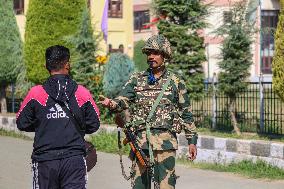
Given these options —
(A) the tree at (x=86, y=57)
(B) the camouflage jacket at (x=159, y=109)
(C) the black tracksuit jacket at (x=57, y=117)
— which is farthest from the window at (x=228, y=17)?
(C) the black tracksuit jacket at (x=57, y=117)

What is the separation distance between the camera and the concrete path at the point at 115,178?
33.3 ft

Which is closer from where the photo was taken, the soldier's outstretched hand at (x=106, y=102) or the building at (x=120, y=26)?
the soldier's outstretched hand at (x=106, y=102)

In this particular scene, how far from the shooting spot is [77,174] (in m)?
5.62

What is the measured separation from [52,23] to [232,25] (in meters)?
7.30

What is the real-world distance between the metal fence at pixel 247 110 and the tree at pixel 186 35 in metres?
0.39

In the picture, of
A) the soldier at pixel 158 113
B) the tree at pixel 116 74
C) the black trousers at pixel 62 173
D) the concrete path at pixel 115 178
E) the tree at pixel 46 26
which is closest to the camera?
the black trousers at pixel 62 173

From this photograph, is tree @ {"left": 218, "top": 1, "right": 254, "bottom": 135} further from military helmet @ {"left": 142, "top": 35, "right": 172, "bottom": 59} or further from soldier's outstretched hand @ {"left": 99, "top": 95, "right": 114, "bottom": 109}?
soldier's outstretched hand @ {"left": 99, "top": 95, "right": 114, "bottom": 109}

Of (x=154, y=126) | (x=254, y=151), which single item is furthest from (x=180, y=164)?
(x=154, y=126)

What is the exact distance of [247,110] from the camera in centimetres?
1373

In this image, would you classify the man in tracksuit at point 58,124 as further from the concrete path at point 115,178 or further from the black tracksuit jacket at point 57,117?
the concrete path at point 115,178

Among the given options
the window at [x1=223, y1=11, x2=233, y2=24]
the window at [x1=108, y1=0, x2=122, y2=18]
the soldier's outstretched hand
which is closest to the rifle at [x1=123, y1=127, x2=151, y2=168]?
the soldier's outstretched hand

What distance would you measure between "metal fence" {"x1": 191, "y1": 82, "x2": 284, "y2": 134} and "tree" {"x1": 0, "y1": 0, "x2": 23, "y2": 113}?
26.9ft

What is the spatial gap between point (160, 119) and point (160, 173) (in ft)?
1.64

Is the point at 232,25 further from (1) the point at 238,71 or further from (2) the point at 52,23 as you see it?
(2) the point at 52,23
